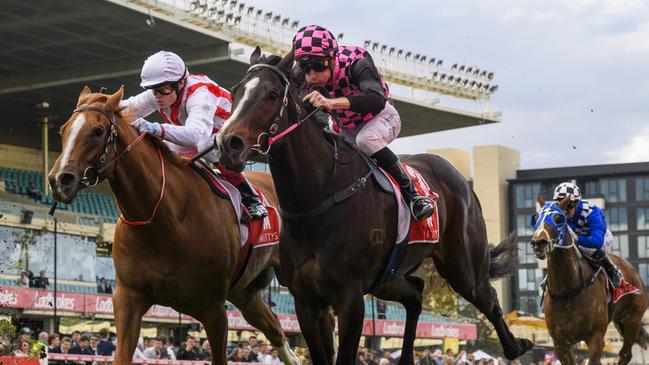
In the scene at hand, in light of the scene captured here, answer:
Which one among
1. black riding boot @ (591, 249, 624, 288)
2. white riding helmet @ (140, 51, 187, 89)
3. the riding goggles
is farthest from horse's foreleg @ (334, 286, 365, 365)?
black riding boot @ (591, 249, 624, 288)

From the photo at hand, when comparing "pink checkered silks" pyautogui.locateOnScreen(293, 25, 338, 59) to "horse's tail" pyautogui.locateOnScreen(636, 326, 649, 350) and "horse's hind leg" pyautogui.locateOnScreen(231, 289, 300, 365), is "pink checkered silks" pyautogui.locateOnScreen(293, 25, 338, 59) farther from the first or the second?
"horse's tail" pyautogui.locateOnScreen(636, 326, 649, 350)

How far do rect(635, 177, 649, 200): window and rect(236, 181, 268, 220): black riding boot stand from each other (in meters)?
99.7

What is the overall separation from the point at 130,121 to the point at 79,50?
87.6 ft

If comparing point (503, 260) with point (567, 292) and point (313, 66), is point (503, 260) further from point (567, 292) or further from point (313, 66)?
point (313, 66)

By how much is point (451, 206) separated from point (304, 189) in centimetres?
233

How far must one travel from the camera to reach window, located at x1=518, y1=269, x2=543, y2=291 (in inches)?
4220

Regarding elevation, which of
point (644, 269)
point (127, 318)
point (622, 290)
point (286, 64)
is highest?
point (644, 269)

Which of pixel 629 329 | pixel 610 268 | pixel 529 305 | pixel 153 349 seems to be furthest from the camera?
pixel 529 305

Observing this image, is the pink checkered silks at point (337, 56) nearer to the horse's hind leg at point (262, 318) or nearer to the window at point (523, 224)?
the horse's hind leg at point (262, 318)

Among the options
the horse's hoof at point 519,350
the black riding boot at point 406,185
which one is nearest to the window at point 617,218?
the horse's hoof at point 519,350

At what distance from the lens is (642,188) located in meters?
104

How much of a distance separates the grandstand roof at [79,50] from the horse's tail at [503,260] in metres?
20.2

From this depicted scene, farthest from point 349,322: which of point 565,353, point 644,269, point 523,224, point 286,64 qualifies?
point 644,269

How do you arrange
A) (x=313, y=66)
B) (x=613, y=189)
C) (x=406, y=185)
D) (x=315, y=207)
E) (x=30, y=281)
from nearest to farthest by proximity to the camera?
(x=315, y=207) → (x=313, y=66) → (x=406, y=185) → (x=30, y=281) → (x=613, y=189)
